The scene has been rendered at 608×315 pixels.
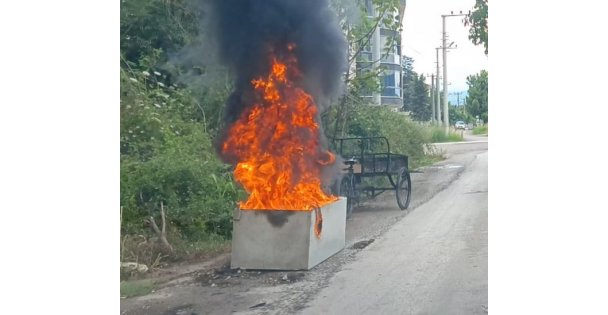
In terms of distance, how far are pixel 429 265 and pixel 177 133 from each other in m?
1.92

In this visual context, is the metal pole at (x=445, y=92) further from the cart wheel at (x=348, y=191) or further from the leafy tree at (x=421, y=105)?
the cart wheel at (x=348, y=191)

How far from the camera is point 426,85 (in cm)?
514

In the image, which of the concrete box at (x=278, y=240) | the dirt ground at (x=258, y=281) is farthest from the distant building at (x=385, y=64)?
the concrete box at (x=278, y=240)

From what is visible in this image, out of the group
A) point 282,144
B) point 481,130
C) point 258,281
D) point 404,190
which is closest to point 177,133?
point 282,144

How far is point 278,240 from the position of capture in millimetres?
4914

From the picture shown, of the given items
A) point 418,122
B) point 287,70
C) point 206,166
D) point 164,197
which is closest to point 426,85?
point 418,122

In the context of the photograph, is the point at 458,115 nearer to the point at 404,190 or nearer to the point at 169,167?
the point at 404,190

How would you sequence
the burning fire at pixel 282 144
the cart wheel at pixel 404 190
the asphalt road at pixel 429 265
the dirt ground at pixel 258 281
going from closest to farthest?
the asphalt road at pixel 429 265, the dirt ground at pixel 258 281, the burning fire at pixel 282 144, the cart wheel at pixel 404 190

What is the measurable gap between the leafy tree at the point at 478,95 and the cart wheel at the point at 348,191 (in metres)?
0.92

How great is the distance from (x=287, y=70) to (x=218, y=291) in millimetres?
1543

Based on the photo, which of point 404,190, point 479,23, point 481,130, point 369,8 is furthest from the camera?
point 404,190

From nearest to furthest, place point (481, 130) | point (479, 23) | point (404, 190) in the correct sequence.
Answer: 1. point (481, 130)
2. point (479, 23)
3. point (404, 190)

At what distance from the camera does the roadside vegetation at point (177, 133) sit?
5043 millimetres
